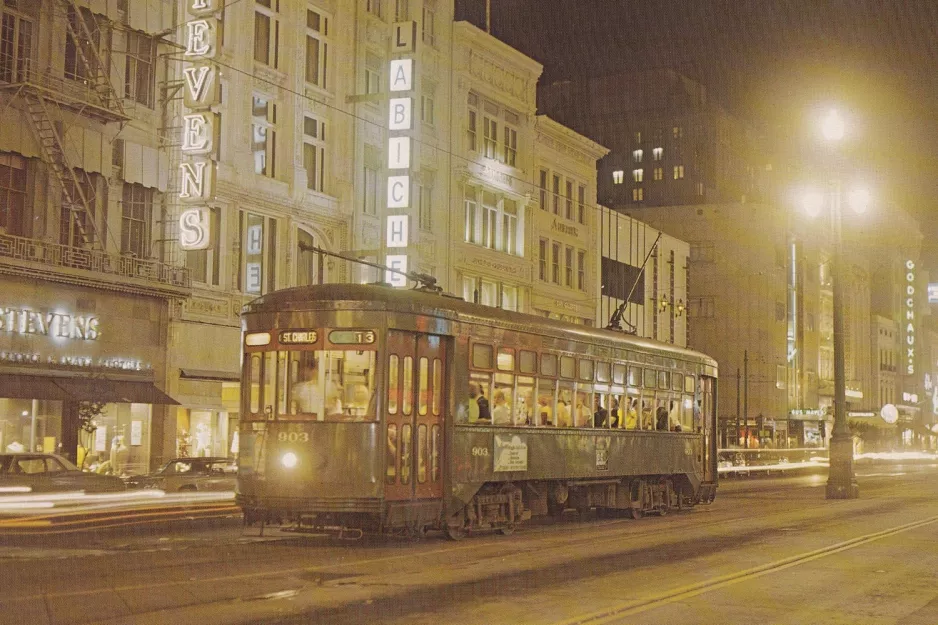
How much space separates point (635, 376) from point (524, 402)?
4184 millimetres

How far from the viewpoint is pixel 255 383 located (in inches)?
693

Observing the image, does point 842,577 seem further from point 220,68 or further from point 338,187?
point 338,187

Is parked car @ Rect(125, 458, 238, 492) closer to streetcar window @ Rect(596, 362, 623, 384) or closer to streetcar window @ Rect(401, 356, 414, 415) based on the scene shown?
streetcar window @ Rect(596, 362, 623, 384)

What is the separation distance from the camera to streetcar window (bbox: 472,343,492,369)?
18766 mm

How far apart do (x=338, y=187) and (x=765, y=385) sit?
2166 inches

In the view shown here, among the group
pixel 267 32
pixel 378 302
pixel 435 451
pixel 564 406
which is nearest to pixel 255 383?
pixel 378 302

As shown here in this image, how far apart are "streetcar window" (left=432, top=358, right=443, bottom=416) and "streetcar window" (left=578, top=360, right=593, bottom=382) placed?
4067 millimetres

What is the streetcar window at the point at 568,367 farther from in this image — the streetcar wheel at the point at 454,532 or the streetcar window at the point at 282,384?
the streetcar window at the point at 282,384

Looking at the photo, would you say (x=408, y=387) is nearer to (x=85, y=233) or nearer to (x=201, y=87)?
(x=85, y=233)

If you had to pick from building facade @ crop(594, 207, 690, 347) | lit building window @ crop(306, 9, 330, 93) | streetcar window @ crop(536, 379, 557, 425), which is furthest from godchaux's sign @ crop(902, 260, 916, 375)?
streetcar window @ crop(536, 379, 557, 425)

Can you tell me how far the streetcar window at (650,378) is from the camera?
24.0 metres

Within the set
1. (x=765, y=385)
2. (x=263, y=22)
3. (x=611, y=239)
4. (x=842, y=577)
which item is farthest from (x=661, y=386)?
(x=765, y=385)

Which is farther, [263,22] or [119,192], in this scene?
[263,22]

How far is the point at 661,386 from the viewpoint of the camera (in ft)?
80.9
